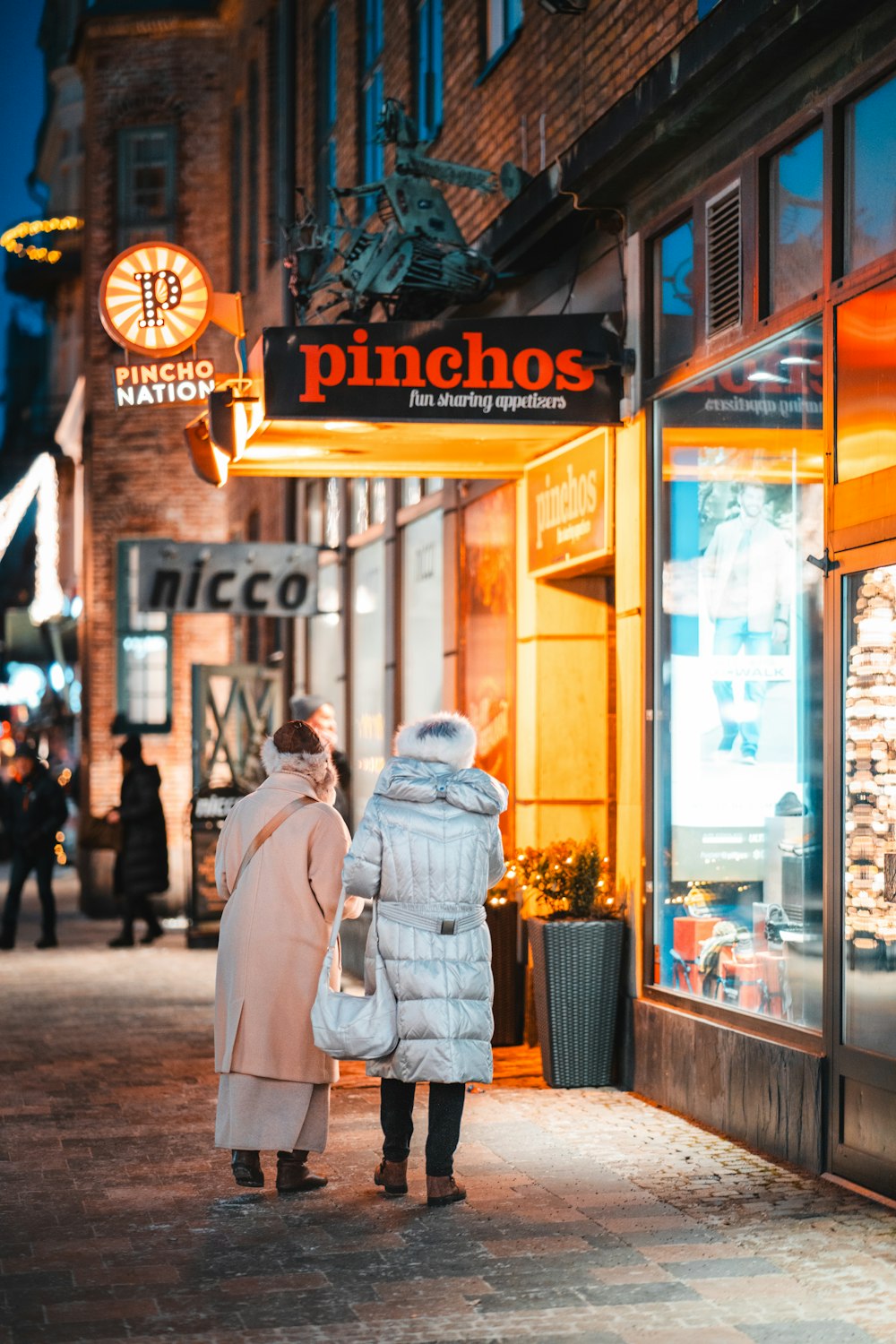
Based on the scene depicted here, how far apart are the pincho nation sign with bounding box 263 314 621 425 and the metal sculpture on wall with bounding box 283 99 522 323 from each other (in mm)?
1954

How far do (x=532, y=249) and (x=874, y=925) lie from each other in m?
5.53

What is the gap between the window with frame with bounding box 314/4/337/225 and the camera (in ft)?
60.8

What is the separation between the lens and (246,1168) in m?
7.33

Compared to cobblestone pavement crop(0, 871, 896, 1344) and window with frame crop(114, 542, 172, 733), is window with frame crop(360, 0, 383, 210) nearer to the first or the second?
window with frame crop(114, 542, 172, 733)

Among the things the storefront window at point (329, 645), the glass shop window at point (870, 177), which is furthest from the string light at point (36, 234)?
the glass shop window at point (870, 177)

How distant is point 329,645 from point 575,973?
31.6 feet

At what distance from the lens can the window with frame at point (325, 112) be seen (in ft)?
60.8

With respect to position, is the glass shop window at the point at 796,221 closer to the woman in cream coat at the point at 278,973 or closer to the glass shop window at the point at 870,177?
the glass shop window at the point at 870,177

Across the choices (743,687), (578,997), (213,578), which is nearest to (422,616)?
(213,578)

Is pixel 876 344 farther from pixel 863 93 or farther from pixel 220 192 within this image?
pixel 220 192

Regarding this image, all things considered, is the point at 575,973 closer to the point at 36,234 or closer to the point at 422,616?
the point at 422,616

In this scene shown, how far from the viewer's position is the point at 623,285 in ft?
34.0

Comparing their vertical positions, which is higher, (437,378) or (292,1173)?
(437,378)

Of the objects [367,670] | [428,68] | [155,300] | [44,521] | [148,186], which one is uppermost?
[148,186]
